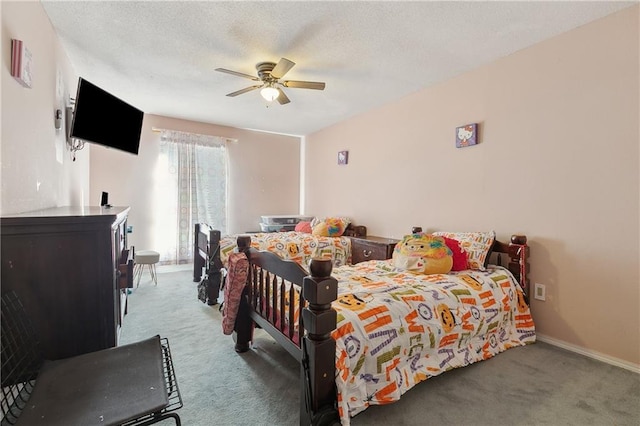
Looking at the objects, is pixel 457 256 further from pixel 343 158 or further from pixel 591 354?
pixel 343 158

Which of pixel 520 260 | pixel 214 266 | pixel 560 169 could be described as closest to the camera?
pixel 560 169

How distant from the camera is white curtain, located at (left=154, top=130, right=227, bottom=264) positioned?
4.71 metres

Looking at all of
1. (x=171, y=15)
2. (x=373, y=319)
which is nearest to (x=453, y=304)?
(x=373, y=319)

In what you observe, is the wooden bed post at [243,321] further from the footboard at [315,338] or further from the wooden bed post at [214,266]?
the wooden bed post at [214,266]

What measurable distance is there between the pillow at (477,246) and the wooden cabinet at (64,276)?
251 cm

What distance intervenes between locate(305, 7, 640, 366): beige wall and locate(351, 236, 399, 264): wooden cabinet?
18.7 inches

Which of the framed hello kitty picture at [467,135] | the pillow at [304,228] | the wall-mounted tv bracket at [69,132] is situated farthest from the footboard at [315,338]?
the pillow at [304,228]

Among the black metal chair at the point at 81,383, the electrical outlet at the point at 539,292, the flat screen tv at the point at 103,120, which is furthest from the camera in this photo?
the electrical outlet at the point at 539,292

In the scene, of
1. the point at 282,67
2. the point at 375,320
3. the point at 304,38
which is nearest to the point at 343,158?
the point at 282,67

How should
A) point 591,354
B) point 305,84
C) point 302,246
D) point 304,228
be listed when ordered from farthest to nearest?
point 304,228 < point 302,246 < point 305,84 < point 591,354

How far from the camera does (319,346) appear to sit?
133 centimetres

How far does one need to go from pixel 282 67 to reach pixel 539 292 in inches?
112

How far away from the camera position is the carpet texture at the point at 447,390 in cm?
155

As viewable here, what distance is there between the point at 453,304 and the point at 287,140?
15.1 ft
